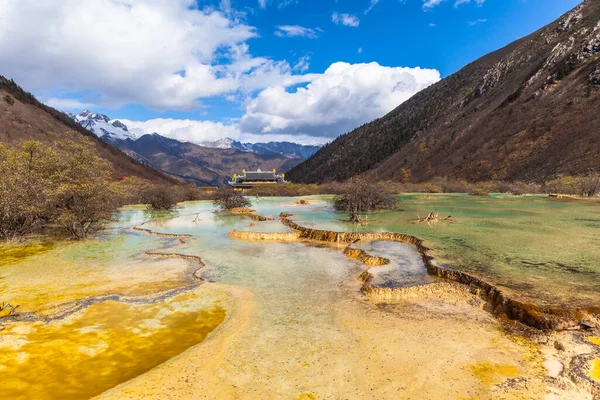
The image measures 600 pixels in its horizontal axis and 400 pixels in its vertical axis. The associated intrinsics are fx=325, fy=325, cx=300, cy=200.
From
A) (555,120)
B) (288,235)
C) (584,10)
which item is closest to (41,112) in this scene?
(288,235)

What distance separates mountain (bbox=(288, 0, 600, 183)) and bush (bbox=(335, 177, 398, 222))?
3660 cm

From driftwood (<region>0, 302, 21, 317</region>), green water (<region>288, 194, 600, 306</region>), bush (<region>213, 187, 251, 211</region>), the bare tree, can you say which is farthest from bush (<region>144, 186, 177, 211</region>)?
the bare tree

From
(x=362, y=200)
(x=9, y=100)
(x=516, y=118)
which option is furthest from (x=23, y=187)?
(x=9, y=100)

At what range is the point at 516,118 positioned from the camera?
2864 inches

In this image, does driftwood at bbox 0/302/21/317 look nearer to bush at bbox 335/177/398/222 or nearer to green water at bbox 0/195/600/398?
green water at bbox 0/195/600/398

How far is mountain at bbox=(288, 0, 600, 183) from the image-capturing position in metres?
56.7

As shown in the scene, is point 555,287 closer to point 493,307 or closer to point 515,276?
point 515,276

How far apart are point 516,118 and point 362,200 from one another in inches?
2602

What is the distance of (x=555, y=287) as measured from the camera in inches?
323

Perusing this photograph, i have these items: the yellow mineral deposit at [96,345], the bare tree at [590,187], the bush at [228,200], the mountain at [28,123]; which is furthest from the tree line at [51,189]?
the mountain at [28,123]

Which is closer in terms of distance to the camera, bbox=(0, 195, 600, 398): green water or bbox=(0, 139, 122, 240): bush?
bbox=(0, 195, 600, 398): green water

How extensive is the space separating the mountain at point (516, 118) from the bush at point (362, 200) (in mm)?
36597

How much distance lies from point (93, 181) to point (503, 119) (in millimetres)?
85670

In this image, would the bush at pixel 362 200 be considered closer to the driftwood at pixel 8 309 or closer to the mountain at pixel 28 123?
the driftwood at pixel 8 309
